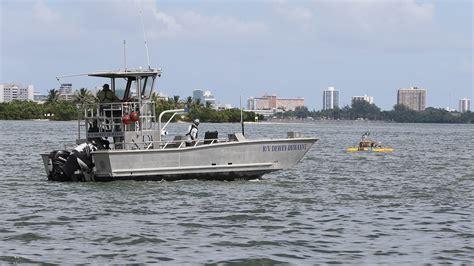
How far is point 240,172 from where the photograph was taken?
26.9 meters

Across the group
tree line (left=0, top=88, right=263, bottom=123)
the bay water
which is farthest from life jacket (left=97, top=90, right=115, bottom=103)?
tree line (left=0, top=88, right=263, bottom=123)

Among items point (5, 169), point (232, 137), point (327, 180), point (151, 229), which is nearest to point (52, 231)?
point (151, 229)

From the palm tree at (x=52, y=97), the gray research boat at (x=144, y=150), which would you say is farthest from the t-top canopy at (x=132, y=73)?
the palm tree at (x=52, y=97)

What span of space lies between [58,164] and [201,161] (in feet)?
14.8

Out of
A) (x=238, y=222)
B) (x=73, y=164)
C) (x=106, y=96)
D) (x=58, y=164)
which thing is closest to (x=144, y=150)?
(x=73, y=164)

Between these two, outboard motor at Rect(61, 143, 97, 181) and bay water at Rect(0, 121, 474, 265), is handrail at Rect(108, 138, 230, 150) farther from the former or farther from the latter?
bay water at Rect(0, 121, 474, 265)

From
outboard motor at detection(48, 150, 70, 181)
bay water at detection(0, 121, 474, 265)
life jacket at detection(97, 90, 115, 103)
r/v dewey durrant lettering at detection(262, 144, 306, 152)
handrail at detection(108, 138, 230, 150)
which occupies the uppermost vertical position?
life jacket at detection(97, 90, 115, 103)

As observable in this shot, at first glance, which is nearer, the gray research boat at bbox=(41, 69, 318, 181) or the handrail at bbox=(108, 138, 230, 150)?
the gray research boat at bbox=(41, 69, 318, 181)

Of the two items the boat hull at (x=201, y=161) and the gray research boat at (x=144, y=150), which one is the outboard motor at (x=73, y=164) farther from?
the boat hull at (x=201, y=161)

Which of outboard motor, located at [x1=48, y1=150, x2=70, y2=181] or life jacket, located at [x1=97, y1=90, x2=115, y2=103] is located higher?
life jacket, located at [x1=97, y1=90, x2=115, y2=103]

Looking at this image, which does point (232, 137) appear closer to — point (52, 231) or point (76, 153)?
point (76, 153)

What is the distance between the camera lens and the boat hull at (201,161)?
25.8 meters

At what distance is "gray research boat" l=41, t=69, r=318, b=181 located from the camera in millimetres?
25953

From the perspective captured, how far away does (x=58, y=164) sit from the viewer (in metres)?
27.2
